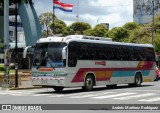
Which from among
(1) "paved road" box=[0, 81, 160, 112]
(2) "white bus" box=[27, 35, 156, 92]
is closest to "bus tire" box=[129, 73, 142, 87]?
(2) "white bus" box=[27, 35, 156, 92]

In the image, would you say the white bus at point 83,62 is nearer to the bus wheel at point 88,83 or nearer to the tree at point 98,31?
the bus wheel at point 88,83

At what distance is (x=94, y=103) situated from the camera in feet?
58.5

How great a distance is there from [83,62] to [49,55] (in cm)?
232

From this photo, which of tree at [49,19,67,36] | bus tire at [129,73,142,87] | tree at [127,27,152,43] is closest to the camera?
bus tire at [129,73,142,87]

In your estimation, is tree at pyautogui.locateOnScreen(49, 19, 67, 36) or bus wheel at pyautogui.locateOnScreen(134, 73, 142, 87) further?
tree at pyautogui.locateOnScreen(49, 19, 67, 36)

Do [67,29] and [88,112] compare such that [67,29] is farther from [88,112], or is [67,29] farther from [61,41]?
[88,112]

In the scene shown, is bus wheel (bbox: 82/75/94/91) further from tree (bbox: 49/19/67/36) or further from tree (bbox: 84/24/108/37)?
tree (bbox: 49/19/67/36)

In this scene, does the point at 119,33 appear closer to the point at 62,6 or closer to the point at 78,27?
the point at 78,27

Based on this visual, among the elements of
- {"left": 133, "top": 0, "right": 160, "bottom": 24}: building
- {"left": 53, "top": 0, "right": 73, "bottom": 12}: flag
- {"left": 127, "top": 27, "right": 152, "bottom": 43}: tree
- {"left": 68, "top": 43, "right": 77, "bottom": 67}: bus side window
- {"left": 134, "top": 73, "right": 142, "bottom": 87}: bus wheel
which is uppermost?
{"left": 133, "top": 0, "right": 160, "bottom": 24}: building

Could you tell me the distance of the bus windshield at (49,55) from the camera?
23656mm

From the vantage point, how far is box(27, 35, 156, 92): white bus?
2375 cm

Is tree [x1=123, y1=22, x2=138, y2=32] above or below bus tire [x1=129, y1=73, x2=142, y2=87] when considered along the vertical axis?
above

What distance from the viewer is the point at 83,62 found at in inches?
987

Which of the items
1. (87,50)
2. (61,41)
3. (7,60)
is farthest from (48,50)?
(7,60)
